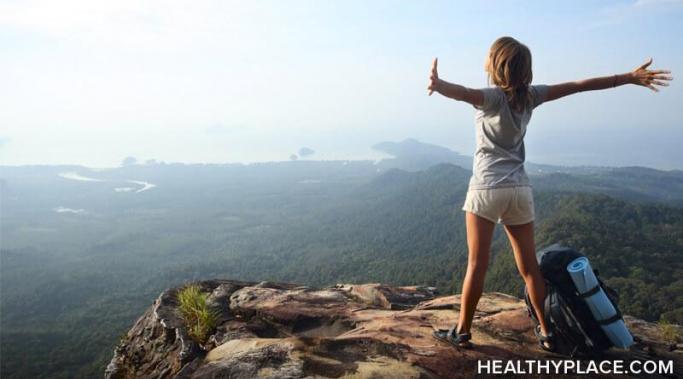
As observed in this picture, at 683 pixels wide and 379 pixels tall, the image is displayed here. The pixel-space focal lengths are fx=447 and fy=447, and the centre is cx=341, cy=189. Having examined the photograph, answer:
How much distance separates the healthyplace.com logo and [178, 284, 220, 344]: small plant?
2.98m

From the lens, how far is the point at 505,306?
5.66 meters

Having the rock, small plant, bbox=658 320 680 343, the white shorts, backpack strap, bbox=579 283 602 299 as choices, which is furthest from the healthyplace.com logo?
the white shorts

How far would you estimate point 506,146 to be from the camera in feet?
11.4

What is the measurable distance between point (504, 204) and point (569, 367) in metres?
1.50

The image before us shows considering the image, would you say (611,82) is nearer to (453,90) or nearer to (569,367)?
(453,90)

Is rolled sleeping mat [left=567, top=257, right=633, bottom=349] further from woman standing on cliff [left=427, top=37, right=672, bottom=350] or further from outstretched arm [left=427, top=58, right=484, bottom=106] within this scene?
outstretched arm [left=427, top=58, right=484, bottom=106]

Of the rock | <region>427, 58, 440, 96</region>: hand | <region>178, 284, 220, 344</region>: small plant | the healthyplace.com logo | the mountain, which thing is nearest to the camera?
<region>427, 58, 440, 96</region>: hand

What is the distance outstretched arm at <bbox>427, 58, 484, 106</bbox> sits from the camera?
121 inches

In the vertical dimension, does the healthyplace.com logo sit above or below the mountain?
above

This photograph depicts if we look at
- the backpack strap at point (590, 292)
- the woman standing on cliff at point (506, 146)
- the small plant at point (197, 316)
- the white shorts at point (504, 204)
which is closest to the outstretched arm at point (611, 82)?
the woman standing on cliff at point (506, 146)

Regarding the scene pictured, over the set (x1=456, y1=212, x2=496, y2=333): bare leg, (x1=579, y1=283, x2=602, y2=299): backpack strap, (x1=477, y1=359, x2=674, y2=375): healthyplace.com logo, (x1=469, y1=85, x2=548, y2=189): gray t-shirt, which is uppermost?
(x1=469, y1=85, x2=548, y2=189): gray t-shirt

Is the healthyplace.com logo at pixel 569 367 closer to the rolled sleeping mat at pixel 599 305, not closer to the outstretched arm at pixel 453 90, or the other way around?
the rolled sleeping mat at pixel 599 305

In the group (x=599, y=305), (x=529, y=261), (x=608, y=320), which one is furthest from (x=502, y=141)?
(x=608, y=320)

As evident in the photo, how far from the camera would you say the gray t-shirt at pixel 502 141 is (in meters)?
3.36
